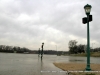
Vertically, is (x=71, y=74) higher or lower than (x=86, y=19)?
lower

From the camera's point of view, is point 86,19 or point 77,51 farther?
point 77,51

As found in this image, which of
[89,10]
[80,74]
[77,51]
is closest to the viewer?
[80,74]

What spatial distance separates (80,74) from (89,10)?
580 cm

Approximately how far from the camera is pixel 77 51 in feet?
511

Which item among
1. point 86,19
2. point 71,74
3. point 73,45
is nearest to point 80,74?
point 71,74

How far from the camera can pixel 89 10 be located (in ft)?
50.5

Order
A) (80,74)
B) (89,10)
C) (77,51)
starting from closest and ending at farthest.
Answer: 1. (80,74)
2. (89,10)
3. (77,51)

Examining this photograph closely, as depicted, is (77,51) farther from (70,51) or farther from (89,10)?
(89,10)

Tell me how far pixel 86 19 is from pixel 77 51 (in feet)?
468

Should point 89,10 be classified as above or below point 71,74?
above

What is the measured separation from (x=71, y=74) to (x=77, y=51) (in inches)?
5694

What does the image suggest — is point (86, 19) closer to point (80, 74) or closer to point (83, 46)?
point (80, 74)

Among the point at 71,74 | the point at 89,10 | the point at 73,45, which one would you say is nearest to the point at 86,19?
the point at 89,10

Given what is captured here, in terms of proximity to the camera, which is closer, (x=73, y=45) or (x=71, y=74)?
(x=71, y=74)
